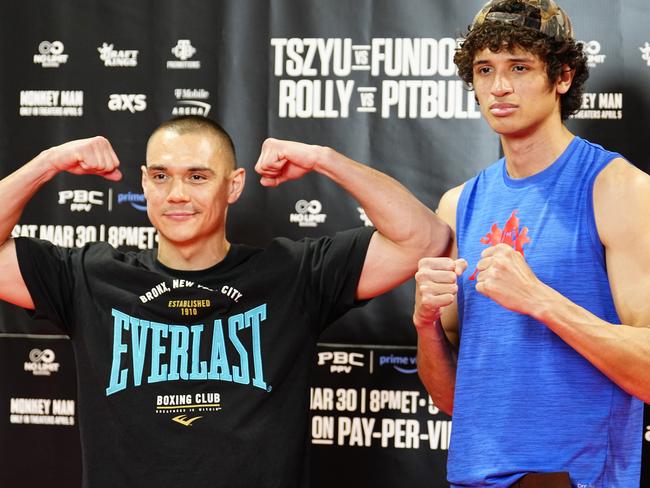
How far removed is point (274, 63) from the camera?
8.79 feet

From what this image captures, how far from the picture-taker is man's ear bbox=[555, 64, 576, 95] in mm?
1933

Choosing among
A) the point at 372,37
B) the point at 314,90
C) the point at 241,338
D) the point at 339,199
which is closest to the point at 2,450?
the point at 241,338

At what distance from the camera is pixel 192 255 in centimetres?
212

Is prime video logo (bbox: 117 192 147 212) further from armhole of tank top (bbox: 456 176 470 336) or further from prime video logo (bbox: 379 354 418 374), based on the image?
armhole of tank top (bbox: 456 176 470 336)

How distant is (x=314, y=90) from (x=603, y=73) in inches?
33.8

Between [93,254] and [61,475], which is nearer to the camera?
[93,254]

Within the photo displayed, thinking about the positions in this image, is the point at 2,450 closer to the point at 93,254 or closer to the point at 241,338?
the point at 93,254

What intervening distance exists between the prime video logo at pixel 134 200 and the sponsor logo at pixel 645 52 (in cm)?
157

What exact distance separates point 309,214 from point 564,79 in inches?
38.6

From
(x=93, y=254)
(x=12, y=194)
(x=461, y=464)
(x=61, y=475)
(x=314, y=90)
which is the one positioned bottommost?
(x=61, y=475)

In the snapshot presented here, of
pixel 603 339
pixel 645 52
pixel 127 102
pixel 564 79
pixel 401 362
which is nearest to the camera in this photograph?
pixel 603 339

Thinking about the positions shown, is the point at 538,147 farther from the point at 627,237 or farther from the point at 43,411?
the point at 43,411

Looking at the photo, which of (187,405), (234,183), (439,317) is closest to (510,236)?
(439,317)

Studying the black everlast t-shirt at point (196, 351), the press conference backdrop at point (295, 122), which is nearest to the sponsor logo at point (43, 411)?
the press conference backdrop at point (295, 122)
